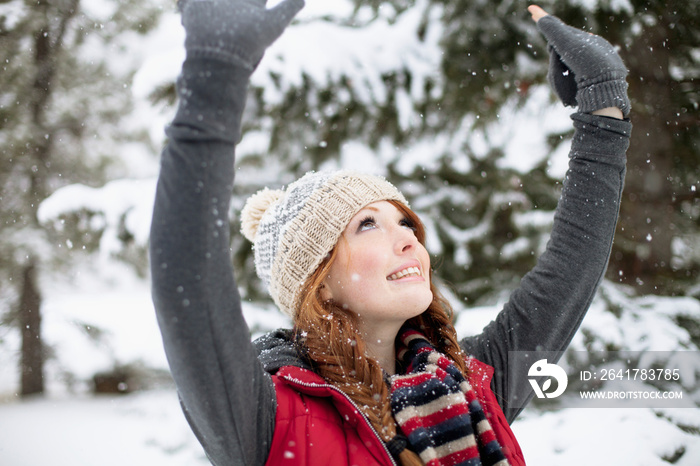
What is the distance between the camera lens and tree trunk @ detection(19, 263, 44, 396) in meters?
5.42

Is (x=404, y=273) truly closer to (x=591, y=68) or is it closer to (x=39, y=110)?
(x=591, y=68)

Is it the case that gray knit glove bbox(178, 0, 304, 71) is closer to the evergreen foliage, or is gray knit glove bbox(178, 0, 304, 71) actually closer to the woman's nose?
the woman's nose

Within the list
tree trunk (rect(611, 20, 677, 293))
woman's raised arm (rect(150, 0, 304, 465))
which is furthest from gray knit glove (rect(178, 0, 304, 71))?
tree trunk (rect(611, 20, 677, 293))

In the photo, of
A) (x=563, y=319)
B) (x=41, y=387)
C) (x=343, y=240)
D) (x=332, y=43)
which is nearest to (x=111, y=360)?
(x=41, y=387)

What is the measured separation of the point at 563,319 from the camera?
5.14 ft

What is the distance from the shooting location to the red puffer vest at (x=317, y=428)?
3.64 feet

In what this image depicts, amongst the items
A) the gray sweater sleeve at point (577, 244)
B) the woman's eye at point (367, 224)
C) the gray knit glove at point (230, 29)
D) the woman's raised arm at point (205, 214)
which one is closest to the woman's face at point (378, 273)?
the woman's eye at point (367, 224)

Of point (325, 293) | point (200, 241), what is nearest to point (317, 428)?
point (325, 293)

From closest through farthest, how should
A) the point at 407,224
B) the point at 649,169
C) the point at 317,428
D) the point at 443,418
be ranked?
1. the point at 317,428
2. the point at 443,418
3. the point at 407,224
4. the point at 649,169

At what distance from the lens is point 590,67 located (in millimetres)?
1494

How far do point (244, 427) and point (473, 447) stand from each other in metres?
0.66

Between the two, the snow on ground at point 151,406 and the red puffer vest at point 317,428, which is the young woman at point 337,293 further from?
the snow on ground at point 151,406

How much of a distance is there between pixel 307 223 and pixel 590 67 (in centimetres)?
109

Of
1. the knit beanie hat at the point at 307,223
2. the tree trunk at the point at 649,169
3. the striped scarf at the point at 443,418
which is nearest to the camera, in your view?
the striped scarf at the point at 443,418
